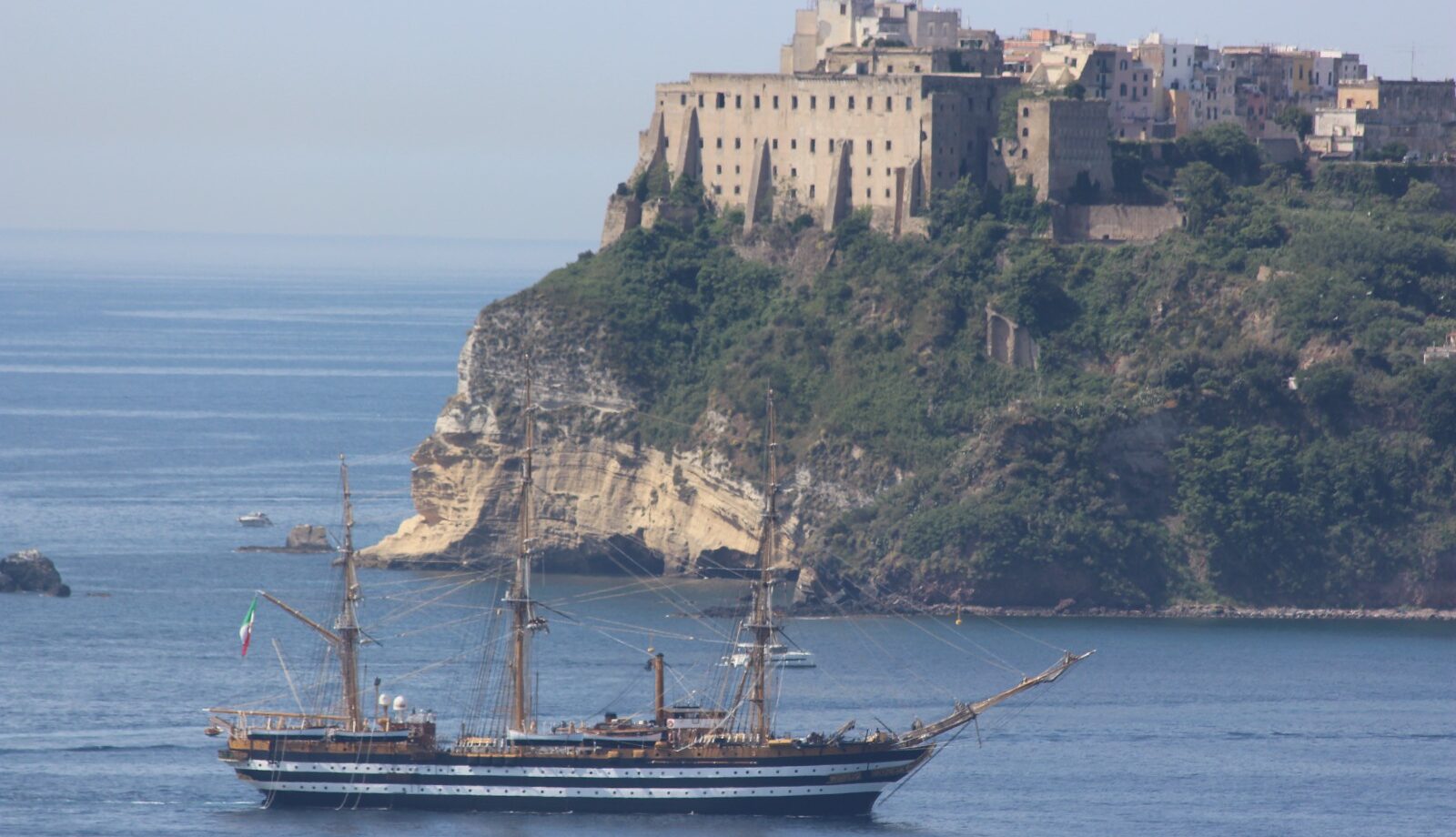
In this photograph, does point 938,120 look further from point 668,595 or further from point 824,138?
point 668,595

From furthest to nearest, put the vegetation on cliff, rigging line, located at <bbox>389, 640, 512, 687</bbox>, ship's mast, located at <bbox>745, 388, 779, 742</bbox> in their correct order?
1. the vegetation on cliff
2. rigging line, located at <bbox>389, 640, 512, 687</bbox>
3. ship's mast, located at <bbox>745, 388, 779, 742</bbox>

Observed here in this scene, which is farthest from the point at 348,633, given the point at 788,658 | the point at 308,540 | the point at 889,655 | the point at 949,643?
the point at 308,540

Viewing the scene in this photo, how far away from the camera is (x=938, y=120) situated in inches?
4328

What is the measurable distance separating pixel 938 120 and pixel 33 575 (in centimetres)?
3305

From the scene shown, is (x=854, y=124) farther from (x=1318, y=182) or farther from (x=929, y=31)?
(x=1318, y=182)

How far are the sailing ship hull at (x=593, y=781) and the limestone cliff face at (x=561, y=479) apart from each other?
3302 cm

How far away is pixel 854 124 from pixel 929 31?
934 cm

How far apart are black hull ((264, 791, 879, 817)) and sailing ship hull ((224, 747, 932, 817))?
0.07 feet

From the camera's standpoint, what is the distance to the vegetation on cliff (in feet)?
334

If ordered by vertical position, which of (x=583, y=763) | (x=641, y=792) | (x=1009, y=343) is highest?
(x=1009, y=343)

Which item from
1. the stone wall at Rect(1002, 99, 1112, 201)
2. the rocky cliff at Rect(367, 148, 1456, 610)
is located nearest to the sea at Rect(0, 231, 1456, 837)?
the rocky cliff at Rect(367, 148, 1456, 610)

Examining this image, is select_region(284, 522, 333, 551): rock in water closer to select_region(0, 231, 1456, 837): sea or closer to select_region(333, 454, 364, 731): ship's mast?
select_region(0, 231, 1456, 837): sea

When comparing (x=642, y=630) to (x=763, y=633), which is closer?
(x=763, y=633)

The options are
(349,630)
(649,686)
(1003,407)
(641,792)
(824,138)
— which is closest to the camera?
(641,792)
